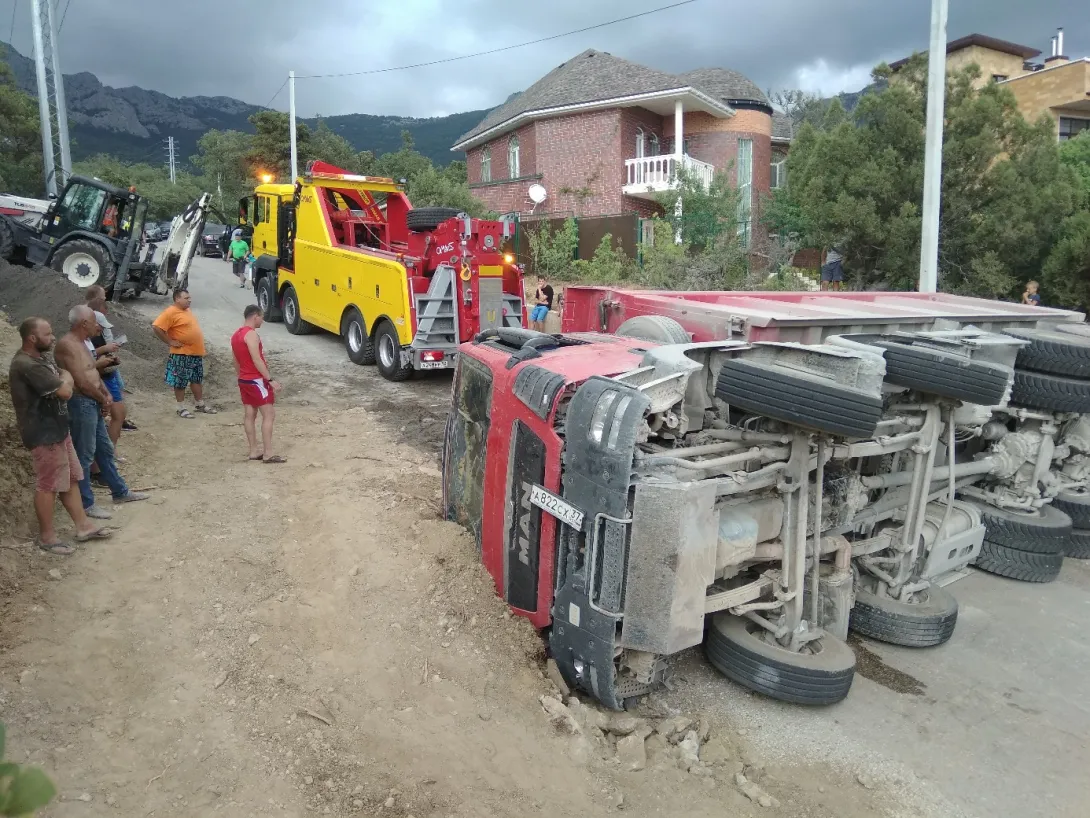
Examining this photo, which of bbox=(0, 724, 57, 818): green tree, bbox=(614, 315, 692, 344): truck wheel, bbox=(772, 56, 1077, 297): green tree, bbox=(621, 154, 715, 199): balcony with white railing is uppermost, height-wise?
bbox=(621, 154, 715, 199): balcony with white railing

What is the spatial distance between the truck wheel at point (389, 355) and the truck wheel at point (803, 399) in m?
7.14

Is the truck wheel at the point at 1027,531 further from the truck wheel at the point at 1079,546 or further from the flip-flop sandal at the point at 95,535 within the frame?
the flip-flop sandal at the point at 95,535

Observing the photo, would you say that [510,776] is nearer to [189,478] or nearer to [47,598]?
[47,598]

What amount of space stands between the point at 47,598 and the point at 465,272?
675 cm

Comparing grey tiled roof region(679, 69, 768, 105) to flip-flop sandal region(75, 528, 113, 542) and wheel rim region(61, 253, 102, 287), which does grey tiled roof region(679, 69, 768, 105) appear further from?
flip-flop sandal region(75, 528, 113, 542)

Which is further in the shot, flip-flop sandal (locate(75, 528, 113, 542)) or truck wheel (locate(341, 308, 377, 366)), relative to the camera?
truck wheel (locate(341, 308, 377, 366))

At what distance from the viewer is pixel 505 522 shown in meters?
4.13

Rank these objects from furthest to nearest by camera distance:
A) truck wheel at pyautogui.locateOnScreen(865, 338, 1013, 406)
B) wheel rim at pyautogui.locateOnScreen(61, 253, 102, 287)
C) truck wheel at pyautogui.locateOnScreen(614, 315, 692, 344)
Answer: wheel rim at pyautogui.locateOnScreen(61, 253, 102, 287)
truck wheel at pyautogui.locateOnScreen(614, 315, 692, 344)
truck wheel at pyautogui.locateOnScreen(865, 338, 1013, 406)

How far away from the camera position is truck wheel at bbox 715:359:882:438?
341 cm

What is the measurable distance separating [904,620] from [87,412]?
5230mm

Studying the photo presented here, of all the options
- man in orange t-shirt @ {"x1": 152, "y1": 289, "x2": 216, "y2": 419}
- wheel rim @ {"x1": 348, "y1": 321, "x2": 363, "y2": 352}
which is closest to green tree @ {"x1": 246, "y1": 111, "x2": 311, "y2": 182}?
wheel rim @ {"x1": 348, "y1": 321, "x2": 363, "y2": 352}

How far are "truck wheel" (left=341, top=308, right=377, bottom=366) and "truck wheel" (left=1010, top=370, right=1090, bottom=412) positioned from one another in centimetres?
811

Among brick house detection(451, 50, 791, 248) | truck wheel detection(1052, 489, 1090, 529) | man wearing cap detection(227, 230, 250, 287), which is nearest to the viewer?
truck wheel detection(1052, 489, 1090, 529)

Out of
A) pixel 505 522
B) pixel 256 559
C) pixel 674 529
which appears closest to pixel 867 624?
pixel 674 529
